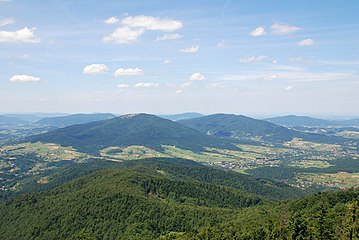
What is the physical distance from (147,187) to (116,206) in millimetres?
32195

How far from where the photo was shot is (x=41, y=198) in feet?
635

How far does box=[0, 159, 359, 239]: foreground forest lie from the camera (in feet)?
326

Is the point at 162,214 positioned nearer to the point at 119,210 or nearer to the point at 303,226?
the point at 119,210

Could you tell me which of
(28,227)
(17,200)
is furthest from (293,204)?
(17,200)

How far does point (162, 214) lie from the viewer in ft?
491

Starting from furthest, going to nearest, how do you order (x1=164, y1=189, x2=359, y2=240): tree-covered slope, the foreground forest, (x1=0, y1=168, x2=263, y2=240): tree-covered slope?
1. (x1=0, y1=168, x2=263, y2=240): tree-covered slope
2. the foreground forest
3. (x1=164, y1=189, x2=359, y2=240): tree-covered slope

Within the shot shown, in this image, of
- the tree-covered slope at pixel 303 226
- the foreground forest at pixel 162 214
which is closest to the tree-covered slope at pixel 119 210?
the foreground forest at pixel 162 214

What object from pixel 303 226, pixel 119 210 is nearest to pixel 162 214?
pixel 119 210

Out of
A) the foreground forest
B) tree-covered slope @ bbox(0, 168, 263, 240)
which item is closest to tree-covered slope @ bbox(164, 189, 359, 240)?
the foreground forest

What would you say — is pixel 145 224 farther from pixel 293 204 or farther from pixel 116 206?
pixel 293 204

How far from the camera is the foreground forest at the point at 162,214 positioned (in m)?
99.4

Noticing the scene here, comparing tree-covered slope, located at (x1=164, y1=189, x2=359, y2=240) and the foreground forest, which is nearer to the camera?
tree-covered slope, located at (x1=164, y1=189, x2=359, y2=240)

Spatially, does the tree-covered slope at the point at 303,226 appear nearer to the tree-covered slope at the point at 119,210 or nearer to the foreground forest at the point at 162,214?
the foreground forest at the point at 162,214

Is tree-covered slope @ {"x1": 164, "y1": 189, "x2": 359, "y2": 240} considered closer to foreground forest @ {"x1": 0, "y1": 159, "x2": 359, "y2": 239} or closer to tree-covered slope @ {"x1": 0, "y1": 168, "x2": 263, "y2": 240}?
foreground forest @ {"x1": 0, "y1": 159, "x2": 359, "y2": 239}
